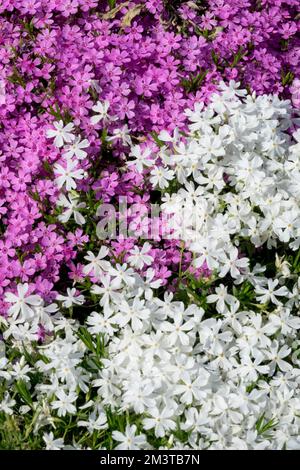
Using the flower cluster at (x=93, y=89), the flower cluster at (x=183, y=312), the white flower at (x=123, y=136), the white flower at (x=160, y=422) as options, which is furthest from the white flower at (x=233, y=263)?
the white flower at (x=123, y=136)

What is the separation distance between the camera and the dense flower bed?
155 inches

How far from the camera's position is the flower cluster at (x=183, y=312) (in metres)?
3.89

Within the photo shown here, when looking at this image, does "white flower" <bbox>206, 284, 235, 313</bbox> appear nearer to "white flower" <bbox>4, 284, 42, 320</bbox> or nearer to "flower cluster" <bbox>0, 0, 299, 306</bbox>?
"flower cluster" <bbox>0, 0, 299, 306</bbox>

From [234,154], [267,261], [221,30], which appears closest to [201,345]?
[267,261]

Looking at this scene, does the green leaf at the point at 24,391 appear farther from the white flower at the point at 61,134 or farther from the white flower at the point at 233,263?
the white flower at the point at 61,134

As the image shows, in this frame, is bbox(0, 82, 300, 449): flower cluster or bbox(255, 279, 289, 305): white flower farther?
bbox(255, 279, 289, 305): white flower

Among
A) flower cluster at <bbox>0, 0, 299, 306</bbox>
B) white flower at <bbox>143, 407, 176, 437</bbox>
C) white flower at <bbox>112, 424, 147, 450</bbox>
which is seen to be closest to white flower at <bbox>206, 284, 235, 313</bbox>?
flower cluster at <bbox>0, 0, 299, 306</bbox>

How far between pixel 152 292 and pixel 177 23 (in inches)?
77.2

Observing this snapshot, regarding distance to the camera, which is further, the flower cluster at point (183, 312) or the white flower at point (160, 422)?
the flower cluster at point (183, 312)

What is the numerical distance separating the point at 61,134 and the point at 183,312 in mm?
1253

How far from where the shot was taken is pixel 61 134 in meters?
4.51

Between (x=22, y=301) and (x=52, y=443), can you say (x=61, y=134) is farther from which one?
(x=52, y=443)

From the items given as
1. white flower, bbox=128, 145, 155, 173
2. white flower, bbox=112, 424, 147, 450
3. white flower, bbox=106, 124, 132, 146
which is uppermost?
white flower, bbox=106, 124, 132, 146

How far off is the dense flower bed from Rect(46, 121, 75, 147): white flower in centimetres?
1
